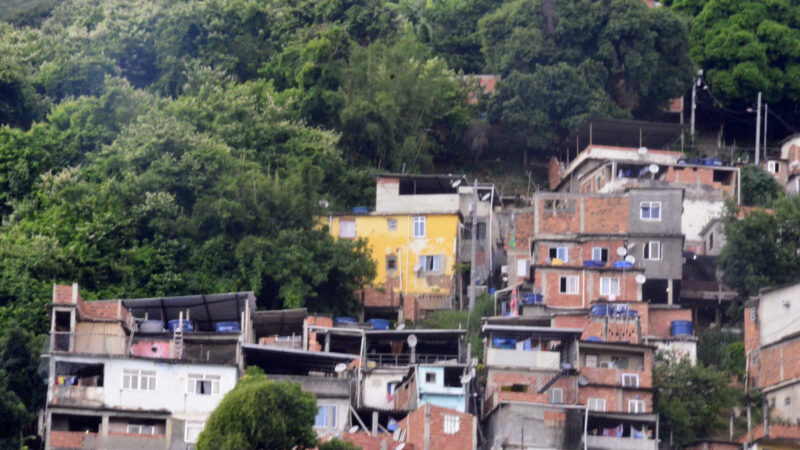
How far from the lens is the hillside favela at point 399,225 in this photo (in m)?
51.8

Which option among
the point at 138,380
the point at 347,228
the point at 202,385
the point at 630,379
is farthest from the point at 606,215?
the point at 138,380

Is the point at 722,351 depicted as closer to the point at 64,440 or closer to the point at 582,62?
the point at 582,62

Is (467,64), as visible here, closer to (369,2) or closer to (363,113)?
(369,2)

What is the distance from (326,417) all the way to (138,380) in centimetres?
572

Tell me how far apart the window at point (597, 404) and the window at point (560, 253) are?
850cm

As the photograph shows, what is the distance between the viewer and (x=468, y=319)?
59500mm

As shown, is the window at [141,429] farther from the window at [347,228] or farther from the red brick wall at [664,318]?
the red brick wall at [664,318]

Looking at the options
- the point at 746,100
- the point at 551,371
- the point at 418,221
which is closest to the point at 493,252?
the point at 418,221

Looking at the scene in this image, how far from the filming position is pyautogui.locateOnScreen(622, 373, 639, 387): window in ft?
Result: 176

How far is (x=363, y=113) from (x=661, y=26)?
527 inches

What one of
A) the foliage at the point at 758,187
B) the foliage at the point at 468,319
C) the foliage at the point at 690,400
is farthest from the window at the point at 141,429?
the foliage at the point at 758,187

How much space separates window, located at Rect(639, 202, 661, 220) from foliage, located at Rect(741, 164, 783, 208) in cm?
759

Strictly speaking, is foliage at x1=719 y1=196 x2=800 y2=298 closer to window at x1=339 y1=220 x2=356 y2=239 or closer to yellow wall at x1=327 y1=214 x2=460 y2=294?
yellow wall at x1=327 y1=214 x2=460 y2=294

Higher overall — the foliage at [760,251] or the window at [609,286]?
Answer: the foliage at [760,251]
